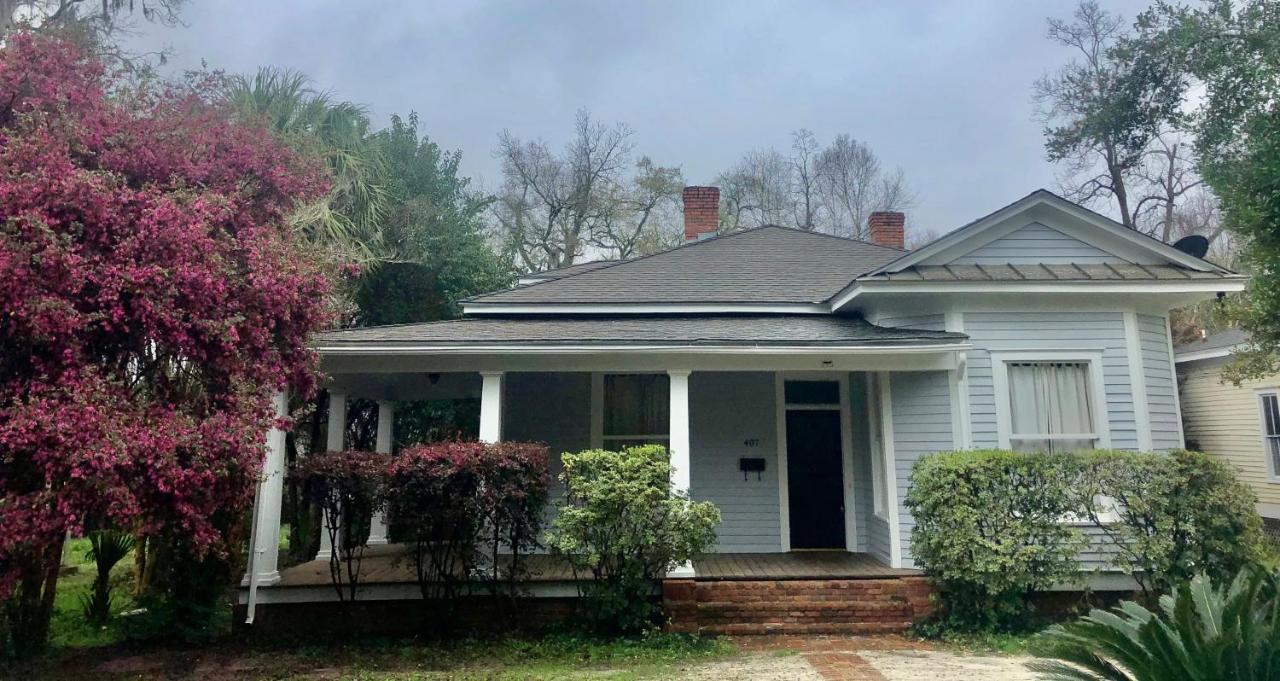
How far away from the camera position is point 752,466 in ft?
31.4

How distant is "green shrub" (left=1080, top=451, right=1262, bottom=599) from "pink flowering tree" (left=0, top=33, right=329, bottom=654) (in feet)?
24.3

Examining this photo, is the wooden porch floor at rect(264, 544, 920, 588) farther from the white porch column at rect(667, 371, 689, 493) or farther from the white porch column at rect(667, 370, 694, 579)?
the white porch column at rect(667, 371, 689, 493)

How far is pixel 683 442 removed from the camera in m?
7.82

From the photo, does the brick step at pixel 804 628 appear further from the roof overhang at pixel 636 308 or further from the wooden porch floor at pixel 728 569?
the roof overhang at pixel 636 308

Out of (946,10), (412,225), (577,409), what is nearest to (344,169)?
(412,225)

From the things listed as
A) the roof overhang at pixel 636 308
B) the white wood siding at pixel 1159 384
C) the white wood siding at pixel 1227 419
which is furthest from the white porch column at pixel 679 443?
the white wood siding at pixel 1227 419

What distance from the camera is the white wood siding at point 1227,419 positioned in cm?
1470

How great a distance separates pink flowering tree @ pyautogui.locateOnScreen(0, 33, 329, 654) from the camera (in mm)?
4906

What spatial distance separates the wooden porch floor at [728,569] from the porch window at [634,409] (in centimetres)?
177

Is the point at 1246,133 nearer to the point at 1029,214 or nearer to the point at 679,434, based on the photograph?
the point at 1029,214

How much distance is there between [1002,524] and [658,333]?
3974 mm

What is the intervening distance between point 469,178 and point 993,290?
13890 mm

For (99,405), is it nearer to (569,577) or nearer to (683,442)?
(569,577)

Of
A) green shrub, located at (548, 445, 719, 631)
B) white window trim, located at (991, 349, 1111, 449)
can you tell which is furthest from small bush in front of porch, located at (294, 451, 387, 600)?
white window trim, located at (991, 349, 1111, 449)
